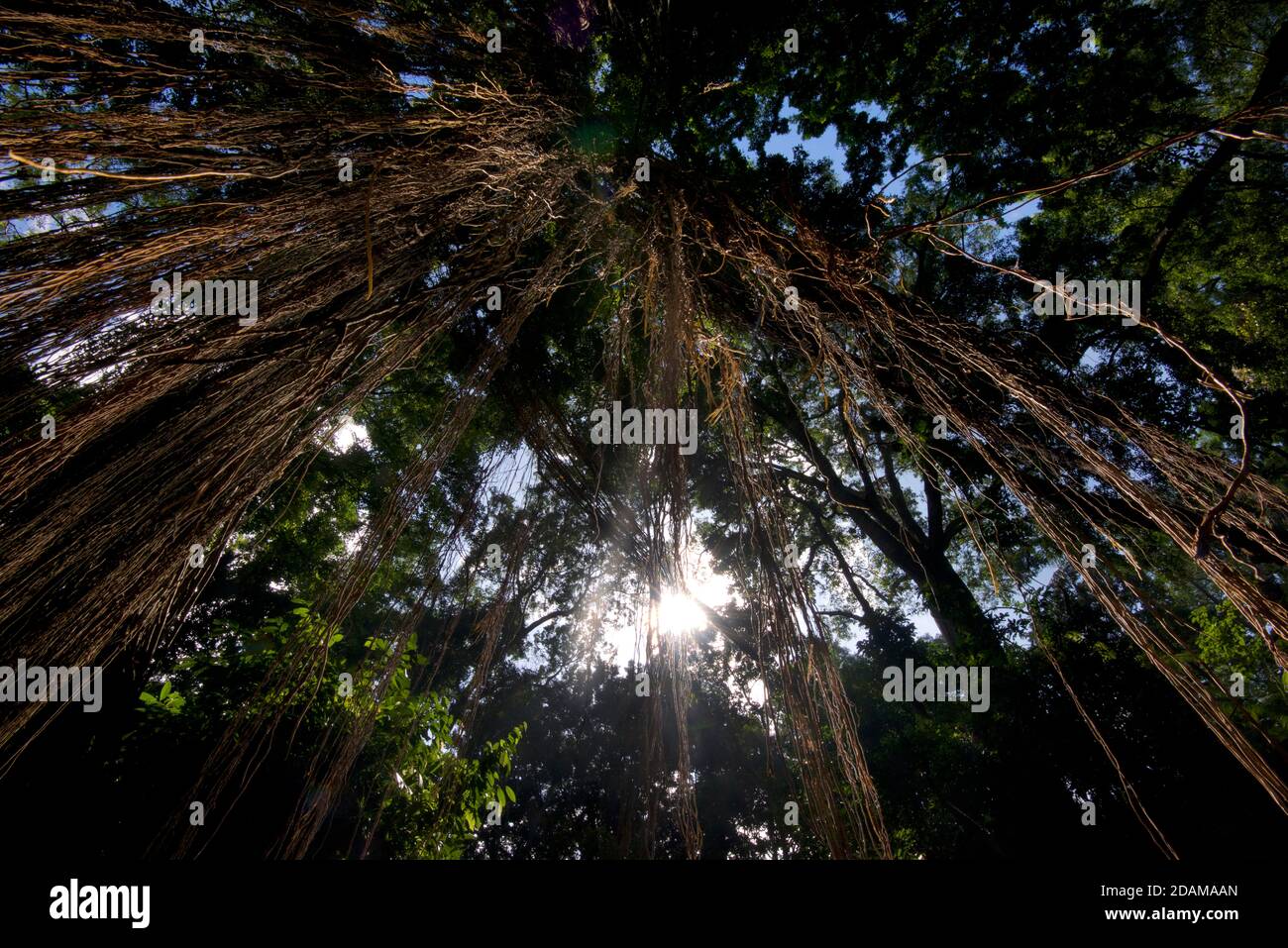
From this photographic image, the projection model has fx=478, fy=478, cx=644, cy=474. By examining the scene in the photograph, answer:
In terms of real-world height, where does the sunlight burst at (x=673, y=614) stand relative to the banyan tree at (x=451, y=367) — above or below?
below

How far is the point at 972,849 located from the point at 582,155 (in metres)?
7.54

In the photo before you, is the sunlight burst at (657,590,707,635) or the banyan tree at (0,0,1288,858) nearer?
the banyan tree at (0,0,1288,858)

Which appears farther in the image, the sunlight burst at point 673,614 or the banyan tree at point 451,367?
the sunlight burst at point 673,614

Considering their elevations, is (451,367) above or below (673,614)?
above

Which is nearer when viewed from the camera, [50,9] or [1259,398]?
[50,9]

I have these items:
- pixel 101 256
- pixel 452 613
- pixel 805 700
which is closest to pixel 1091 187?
pixel 805 700

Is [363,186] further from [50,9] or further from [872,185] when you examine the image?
[872,185]

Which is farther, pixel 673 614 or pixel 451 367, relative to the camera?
pixel 451 367

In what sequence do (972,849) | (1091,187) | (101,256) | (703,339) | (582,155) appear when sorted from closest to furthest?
(101,256), (703,339), (582,155), (1091,187), (972,849)

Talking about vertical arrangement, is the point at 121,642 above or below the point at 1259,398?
below

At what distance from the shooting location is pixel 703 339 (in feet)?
4.58

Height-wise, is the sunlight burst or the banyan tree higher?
the banyan tree
